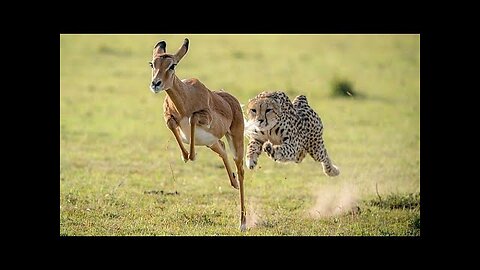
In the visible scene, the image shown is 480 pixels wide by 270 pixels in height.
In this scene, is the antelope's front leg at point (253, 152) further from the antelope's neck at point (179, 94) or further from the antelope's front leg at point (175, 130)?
the antelope's neck at point (179, 94)

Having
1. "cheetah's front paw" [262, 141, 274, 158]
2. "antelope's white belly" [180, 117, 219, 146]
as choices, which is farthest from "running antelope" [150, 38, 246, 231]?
"cheetah's front paw" [262, 141, 274, 158]

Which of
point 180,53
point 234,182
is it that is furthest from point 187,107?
point 234,182

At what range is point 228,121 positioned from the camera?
873 cm

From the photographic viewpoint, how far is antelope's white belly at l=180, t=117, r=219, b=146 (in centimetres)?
806

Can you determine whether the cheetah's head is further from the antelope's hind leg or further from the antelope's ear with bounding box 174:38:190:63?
the antelope's ear with bounding box 174:38:190:63

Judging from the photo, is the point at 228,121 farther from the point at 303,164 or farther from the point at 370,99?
the point at 370,99

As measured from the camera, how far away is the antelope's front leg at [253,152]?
29.7 ft

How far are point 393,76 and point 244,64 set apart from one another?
11.5 feet

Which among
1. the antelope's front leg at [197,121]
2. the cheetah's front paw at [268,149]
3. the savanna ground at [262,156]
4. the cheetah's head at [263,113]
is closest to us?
the antelope's front leg at [197,121]

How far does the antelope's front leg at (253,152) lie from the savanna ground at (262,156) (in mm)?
Answer: 674

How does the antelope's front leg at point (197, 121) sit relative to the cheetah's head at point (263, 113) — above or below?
below

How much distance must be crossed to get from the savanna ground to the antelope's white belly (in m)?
1.17

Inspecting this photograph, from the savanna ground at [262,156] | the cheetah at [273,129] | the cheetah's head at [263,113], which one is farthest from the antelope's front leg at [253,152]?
the savanna ground at [262,156]
